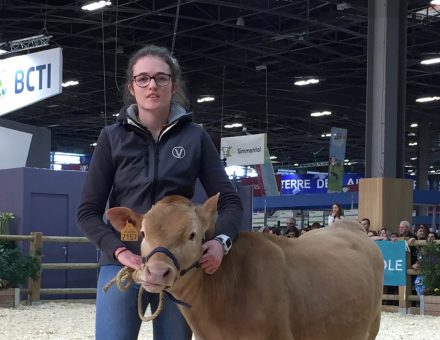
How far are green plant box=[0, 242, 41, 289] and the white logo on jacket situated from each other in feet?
33.9

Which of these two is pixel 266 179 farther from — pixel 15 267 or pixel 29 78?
pixel 15 267

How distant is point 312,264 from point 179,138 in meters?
0.87

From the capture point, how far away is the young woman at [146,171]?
2994 millimetres

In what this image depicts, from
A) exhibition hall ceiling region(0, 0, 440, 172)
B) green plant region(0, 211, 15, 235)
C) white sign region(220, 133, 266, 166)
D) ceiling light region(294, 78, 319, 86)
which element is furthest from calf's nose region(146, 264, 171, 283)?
ceiling light region(294, 78, 319, 86)

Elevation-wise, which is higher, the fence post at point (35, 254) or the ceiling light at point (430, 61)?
the ceiling light at point (430, 61)

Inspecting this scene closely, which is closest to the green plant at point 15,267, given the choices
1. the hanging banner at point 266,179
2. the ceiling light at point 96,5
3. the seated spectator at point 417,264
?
the seated spectator at point 417,264

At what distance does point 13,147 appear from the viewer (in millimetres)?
18125

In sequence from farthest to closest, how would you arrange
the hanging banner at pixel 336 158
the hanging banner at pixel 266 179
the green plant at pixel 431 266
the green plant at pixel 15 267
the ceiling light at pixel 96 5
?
1. the hanging banner at pixel 266 179
2. the hanging banner at pixel 336 158
3. the ceiling light at pixel 96 5
4. the green plant at pixel 15 267
5. the green plant at pixel 431 266

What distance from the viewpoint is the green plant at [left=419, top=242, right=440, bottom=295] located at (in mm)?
11984

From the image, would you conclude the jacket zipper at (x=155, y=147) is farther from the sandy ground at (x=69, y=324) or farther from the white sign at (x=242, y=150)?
the white sign at (x=242, y=150)

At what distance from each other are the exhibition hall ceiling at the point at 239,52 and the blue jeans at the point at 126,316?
48.8ft

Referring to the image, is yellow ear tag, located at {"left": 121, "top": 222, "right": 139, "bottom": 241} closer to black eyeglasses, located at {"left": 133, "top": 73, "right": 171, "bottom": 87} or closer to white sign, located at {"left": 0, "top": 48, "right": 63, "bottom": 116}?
black eyeglasses, located at {"left": 133, "top": 73, "right": 171, "bottom": 87}

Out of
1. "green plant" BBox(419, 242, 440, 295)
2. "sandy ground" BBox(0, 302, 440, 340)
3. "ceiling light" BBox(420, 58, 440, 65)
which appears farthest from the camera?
"ceiling light" BBox(420, 58, 440, 65)

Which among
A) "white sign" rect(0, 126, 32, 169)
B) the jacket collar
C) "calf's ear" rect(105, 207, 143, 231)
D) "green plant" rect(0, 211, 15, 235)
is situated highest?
"white sign" rect(0, 126, 32, 169)
